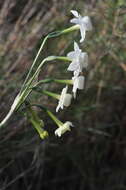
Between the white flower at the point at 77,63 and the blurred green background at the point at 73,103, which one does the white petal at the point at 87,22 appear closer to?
the white flower at the point at 77,63

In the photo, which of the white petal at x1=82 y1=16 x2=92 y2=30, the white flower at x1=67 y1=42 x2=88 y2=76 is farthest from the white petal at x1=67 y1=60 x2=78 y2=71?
the white petal at x1=82 y1=16 x2=92 y2=30

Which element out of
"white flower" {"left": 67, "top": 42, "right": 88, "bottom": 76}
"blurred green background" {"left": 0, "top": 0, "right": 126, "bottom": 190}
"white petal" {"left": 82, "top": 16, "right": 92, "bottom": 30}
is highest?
"white petal" {"left": 82, "top": 16, "right": 92, "bottom": 30}

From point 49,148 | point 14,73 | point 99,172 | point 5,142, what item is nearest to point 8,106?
point 5,142

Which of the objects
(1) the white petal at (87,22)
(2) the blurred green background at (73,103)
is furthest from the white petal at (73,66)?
(2) the blurred green background at (73,103)

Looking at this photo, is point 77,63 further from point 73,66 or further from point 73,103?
point 73,103

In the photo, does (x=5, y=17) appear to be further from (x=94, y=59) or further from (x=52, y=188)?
(x=52, y=188)

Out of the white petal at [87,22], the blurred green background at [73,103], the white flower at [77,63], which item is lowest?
the blurred green background at [73,103]

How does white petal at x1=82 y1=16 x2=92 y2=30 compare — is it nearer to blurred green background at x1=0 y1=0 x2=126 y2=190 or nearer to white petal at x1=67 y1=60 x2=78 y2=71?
white petal at x1=67 y1=60 x2=78 y2=71

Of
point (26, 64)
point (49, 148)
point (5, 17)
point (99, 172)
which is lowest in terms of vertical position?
point (99, 172)

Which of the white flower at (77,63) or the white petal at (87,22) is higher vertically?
the white petal at (87,22)
